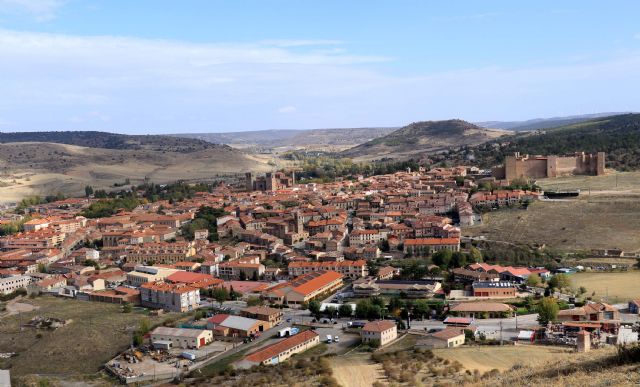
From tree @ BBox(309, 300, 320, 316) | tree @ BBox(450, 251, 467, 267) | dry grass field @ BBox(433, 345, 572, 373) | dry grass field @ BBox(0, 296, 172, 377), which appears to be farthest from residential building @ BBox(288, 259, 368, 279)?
dry grass field @ BBox(433, 345, 572, 373)

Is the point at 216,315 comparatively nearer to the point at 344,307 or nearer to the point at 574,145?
the point at 344,307

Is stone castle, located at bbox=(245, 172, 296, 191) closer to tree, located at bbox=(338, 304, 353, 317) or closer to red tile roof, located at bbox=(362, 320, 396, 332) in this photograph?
tree, located at bbox=(338, 304, 353, 317)

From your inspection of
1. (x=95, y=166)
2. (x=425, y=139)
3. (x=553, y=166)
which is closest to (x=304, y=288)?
(x=553, y=166)

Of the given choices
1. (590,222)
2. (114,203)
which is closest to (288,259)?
(590,222)

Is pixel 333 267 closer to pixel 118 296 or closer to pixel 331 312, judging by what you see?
pixel 331 312

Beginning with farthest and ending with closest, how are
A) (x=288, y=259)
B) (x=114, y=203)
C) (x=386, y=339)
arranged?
1. (x=114, y=203)
2. (x=288, y=259)
3. (x=386, y=339)

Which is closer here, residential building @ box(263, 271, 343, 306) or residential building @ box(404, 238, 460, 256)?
residential building @ box(263, 271, 343, 306)
